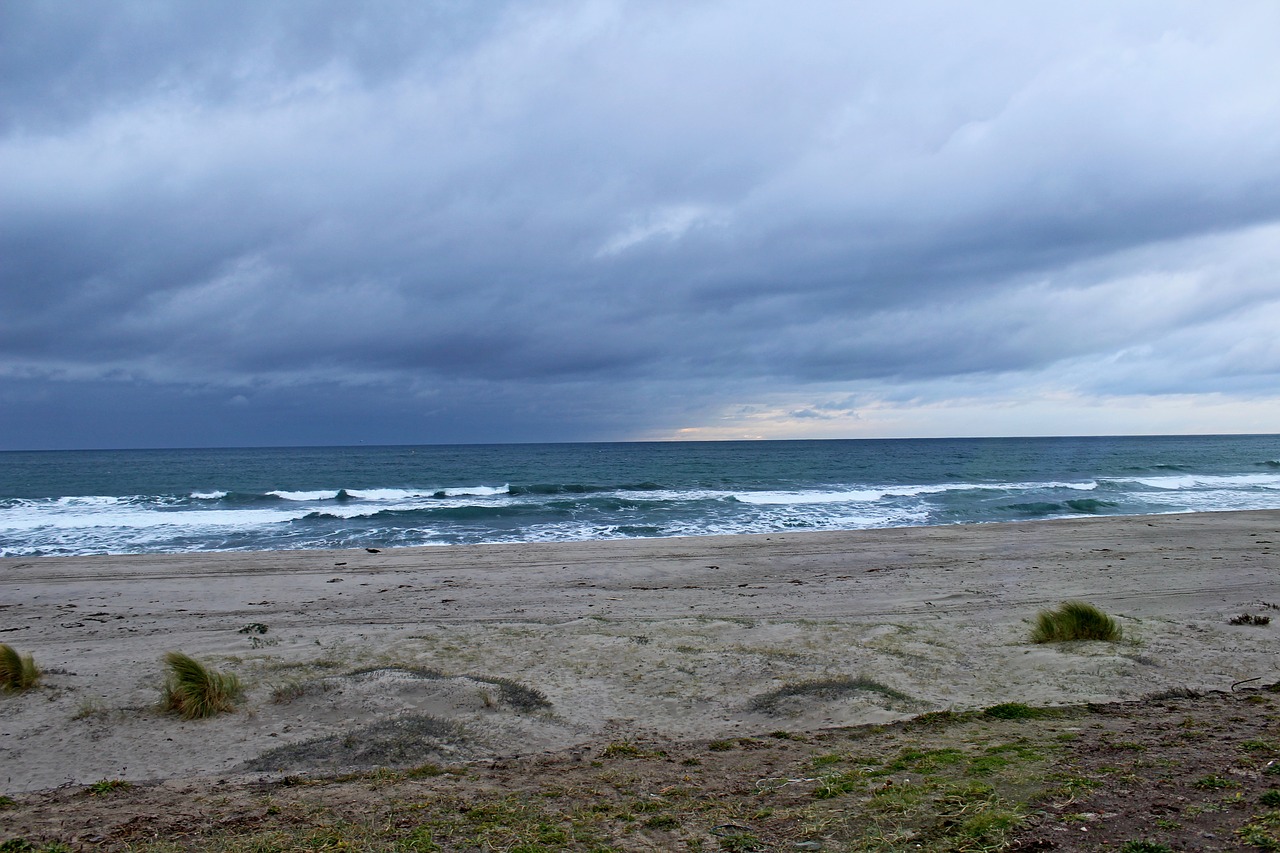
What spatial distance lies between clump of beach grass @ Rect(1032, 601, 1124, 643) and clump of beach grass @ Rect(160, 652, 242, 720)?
7.87 m

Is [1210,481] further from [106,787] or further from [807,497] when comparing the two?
[106,787]

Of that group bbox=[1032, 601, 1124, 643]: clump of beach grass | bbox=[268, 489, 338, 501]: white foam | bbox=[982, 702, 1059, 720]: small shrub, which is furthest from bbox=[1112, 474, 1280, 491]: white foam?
bbox=[268, 489, 338, 501]: white foam

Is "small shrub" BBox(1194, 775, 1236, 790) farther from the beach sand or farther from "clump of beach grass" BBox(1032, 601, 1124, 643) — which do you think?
"clump of beach grass" BBox(1032, 601, 1124, 643)

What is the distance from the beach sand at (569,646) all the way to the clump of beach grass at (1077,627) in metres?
0.18

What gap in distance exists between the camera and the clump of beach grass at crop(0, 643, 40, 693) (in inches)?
251

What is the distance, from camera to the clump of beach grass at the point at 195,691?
19.3 ft

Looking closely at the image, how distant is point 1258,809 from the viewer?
343cm

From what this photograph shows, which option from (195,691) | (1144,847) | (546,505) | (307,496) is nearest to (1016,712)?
(1144,847)

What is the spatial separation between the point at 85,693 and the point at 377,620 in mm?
3779

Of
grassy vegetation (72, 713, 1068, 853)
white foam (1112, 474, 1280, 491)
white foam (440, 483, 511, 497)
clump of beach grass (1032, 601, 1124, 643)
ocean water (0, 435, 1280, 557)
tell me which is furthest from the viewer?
white foam (440, 483, 511, 497)

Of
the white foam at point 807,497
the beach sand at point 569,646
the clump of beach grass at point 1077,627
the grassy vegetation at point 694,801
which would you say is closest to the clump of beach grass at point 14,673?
the beach sand at point 569,646

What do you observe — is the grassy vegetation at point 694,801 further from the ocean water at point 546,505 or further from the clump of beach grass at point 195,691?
the ocean water at point 546,505

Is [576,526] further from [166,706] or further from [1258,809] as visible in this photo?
[1258,809]

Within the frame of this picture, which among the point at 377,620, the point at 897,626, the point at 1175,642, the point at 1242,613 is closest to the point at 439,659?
the point at 377,620
